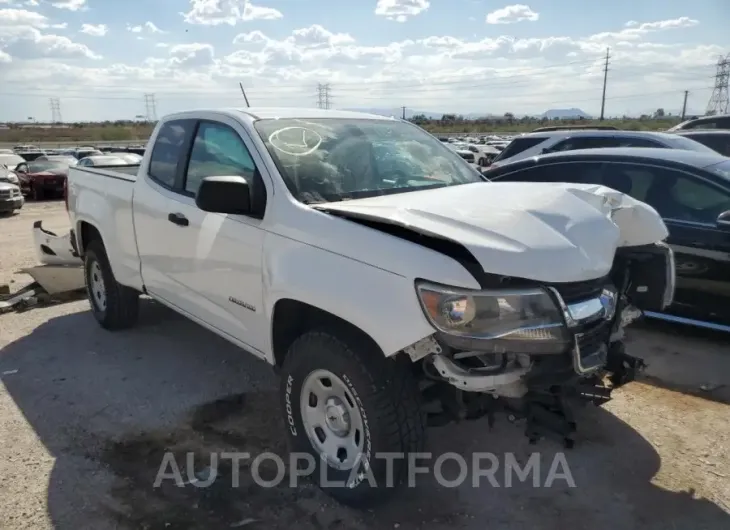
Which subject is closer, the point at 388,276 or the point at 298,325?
the point at 388,276

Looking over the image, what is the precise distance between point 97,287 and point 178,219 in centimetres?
235

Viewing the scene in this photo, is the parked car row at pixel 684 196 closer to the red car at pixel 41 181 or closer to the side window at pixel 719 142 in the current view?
the side window at pixel 719 142

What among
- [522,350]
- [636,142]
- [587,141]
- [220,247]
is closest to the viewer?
[522,350]

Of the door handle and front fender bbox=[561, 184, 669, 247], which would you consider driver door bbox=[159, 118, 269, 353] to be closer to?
the door handle

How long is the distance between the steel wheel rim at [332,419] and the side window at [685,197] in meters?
3.67

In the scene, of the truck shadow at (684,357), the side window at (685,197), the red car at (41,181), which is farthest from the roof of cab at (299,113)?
the red car at (41,181)

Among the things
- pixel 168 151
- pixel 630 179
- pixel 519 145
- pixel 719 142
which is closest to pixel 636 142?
pixel 519 145

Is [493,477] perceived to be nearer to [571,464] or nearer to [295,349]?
[571,464]

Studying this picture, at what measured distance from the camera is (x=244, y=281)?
3693 mm

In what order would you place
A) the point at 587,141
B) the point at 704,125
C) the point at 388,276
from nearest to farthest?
the point at 388,276 → the point at 587,141 → the point at 704,125

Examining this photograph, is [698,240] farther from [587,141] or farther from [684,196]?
[587,141]

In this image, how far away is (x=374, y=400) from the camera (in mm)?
2922

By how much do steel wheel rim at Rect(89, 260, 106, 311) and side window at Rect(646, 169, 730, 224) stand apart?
5.00 m

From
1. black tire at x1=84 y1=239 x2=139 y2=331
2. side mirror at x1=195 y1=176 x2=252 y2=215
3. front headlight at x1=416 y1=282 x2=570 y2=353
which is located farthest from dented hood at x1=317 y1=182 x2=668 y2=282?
black tire at x1=84 y1=239 x2=139 y2=331
